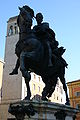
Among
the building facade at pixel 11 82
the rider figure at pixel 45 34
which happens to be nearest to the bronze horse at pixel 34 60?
the rider figure at pixel 45 34

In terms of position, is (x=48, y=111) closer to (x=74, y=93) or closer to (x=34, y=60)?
(x=34, y=60)

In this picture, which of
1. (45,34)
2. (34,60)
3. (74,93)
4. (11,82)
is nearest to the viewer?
(34,60)

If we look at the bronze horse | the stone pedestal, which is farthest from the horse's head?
the stone pedestal

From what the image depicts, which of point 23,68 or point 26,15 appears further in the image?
point 26,15

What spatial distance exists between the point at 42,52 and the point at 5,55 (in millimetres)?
63842

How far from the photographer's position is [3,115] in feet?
202

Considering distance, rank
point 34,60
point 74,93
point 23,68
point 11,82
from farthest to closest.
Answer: point 11,82, point 74,93, point 34,60, point 23,68

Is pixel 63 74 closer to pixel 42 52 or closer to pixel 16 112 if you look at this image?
pixel 42 52

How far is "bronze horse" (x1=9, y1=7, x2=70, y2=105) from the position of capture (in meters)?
7.38

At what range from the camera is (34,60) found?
24.8 feet

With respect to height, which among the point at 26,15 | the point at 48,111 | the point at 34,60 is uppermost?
the point at 26,15

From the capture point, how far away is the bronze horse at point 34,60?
738 cm

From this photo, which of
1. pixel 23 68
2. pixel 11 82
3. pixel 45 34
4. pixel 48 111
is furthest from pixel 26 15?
pixel 11 82

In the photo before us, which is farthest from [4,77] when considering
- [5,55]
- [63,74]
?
[63,74]
